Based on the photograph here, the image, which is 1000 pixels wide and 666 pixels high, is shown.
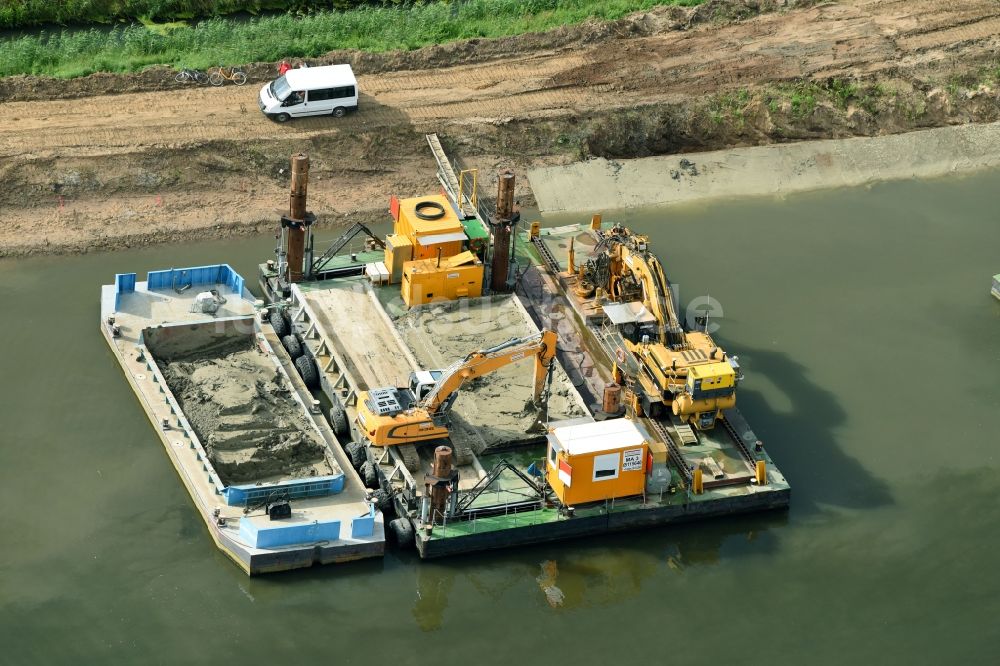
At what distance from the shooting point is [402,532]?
133 ft

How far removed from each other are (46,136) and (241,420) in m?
16.4

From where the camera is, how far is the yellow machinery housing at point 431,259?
48.0 meters

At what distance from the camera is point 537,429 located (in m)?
43.5

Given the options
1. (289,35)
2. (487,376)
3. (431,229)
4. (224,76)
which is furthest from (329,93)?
(487,376)

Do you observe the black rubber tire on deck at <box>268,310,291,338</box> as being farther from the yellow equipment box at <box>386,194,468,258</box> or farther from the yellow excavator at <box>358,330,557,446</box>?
the yellow excavator at <box>358,330,557,446</box>

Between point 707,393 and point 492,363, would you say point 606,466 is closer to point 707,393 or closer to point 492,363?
point 707,393

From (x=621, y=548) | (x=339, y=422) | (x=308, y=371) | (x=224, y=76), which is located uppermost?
(x=224, y=76)

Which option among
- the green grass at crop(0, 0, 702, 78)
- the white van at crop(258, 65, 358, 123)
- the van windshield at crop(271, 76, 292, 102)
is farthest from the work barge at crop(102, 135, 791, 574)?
the green grass at crop(0, 0, 702, 78)

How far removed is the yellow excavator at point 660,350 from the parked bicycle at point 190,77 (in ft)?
57.1

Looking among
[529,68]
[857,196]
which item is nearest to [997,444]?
[857,196]

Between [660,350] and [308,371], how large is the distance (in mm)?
9668

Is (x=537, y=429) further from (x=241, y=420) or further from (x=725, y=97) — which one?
(x=725, y=97)

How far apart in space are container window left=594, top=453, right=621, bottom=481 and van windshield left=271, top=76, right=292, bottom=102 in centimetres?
2103

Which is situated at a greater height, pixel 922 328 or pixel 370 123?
pixel 370 123
